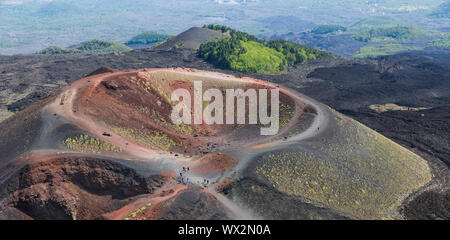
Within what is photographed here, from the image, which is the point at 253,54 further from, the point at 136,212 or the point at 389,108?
the point at 136,212

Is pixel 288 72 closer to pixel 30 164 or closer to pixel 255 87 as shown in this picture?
pixel 255 87

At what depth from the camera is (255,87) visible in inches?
2285

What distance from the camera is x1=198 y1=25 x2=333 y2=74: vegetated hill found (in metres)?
112

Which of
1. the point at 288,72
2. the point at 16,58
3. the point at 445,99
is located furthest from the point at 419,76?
the point at 16,58

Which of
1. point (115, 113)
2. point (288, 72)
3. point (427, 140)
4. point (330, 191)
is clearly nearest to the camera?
point (330, 191)

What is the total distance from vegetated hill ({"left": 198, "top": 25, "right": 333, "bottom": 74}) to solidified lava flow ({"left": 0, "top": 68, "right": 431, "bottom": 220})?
198ft

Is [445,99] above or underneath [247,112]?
underneath

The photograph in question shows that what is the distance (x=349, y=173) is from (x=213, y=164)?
1622 cm

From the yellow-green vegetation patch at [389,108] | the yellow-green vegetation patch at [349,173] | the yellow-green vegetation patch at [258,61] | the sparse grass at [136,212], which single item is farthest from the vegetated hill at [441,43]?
the sparse grass at [136,212]

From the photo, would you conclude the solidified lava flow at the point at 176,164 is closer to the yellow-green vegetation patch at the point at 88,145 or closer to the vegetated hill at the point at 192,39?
the yellow-green vegetation patch at the point at 88,145

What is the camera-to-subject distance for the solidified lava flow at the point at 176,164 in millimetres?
31578

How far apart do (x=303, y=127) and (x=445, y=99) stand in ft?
188

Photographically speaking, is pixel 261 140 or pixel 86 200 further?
pixel 261 140

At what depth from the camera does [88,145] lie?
36781 millimetres
